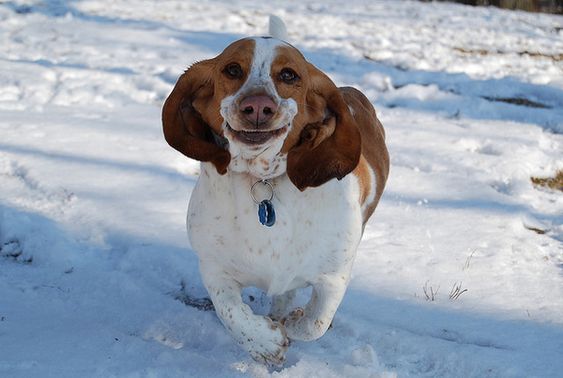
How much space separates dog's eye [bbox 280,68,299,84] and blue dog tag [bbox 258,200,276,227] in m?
0.42

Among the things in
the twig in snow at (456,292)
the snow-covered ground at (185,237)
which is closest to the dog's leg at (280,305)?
the snow-covered ground at (185,237)

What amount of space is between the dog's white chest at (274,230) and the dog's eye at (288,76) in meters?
0.34

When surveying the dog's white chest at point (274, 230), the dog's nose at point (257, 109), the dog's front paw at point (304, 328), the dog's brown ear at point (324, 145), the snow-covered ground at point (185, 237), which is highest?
the dog's nose at point (257, 109)

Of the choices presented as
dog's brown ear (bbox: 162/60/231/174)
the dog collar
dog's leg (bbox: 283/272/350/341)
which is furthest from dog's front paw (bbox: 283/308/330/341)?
dog's brown ear (bbox: 162/60/231/174)

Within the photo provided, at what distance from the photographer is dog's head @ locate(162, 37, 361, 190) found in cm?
251

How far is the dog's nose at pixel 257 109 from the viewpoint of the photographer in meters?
2.33

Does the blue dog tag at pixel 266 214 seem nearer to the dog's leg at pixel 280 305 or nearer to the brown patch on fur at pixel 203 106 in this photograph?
the brown patch on fur at pixel 203 106

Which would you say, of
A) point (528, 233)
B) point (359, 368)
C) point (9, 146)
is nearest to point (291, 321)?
point (359, 368)

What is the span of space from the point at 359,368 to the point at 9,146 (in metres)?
3.22

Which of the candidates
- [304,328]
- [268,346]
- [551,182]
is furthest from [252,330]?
[551,182]

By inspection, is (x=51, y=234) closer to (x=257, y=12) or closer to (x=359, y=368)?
(x=359, y=368)

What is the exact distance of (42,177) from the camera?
457 cm

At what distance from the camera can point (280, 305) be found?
129 inches

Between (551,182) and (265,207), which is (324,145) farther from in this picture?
(551,182)
